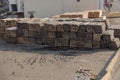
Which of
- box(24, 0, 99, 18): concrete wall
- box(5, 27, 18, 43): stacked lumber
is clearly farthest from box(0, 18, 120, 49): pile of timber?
box(24, 0, 99, 18): concrete wall

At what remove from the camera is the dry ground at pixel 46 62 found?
11.0m

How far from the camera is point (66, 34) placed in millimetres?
15125

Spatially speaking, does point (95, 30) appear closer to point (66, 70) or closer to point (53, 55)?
point (53, 55)

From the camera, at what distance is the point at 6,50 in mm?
15062

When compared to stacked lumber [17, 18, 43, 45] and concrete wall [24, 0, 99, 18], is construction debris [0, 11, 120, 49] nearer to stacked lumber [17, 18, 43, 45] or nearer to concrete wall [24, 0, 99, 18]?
stacked lumber [17, 18, 43, 45]

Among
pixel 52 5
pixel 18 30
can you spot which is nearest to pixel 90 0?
pixel 52 5

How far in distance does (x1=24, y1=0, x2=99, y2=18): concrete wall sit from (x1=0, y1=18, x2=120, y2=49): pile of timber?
10.4 m

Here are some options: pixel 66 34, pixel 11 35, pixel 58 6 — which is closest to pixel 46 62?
pixel 66 34

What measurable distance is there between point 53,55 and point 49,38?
6.57 ft

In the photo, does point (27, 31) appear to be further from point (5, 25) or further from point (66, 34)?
point (5, 25)

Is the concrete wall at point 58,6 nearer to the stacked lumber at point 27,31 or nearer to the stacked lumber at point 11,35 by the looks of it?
the stacked lumber at point 11,35

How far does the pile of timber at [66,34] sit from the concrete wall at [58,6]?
1041 cm

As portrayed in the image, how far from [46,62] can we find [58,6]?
14427mm

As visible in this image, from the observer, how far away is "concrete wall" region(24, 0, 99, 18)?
26188 millimetres
